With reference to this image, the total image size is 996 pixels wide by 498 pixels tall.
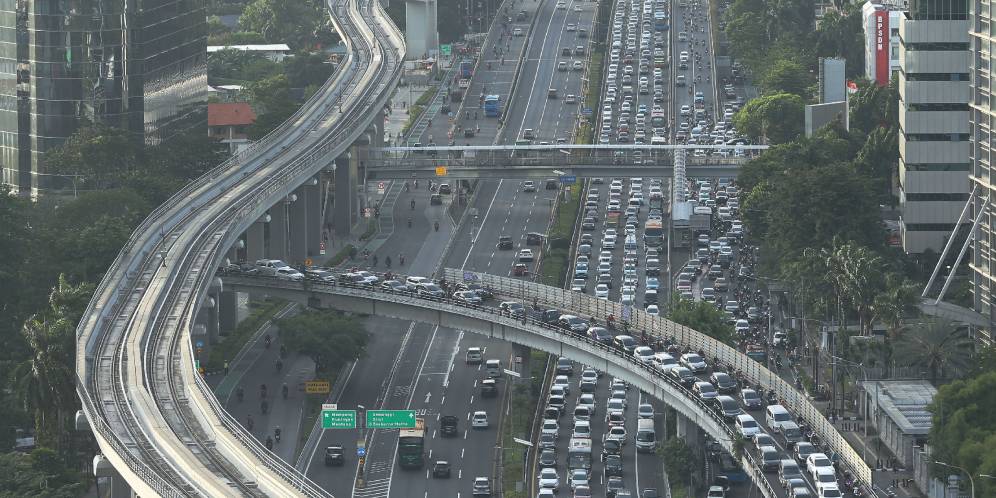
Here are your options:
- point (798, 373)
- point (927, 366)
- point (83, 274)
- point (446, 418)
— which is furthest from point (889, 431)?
point (83, 274)

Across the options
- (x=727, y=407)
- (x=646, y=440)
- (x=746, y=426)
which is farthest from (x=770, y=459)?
(x=646, y=440)

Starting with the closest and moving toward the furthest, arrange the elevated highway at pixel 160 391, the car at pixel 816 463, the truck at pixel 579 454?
the elevated highway at pixel 160 391, the car at pixel 816 463, the truck at pixel 579 454

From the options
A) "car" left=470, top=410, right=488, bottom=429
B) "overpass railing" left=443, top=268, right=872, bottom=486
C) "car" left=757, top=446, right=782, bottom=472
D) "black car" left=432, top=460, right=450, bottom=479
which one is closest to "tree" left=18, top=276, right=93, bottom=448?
"black car" left=432, top=460, right=450, bottom=479

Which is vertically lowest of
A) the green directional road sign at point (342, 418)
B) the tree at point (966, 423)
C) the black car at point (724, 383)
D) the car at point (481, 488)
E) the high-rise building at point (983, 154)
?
the car at point (481, 488)

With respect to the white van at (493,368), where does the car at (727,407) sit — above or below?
above

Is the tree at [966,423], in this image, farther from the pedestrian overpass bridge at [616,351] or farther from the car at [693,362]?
the car at [693,362]

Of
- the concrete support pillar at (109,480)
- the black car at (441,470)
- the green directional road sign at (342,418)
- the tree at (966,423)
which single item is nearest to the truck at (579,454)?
the black car at (441,470)

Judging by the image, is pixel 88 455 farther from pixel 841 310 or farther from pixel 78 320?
pixel 841 310

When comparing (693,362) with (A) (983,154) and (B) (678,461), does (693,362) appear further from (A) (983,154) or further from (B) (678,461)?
(A) (983,154)

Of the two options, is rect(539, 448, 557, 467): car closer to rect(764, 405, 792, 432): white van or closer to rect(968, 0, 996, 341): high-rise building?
rect(764, 405, 792, 432): white van
